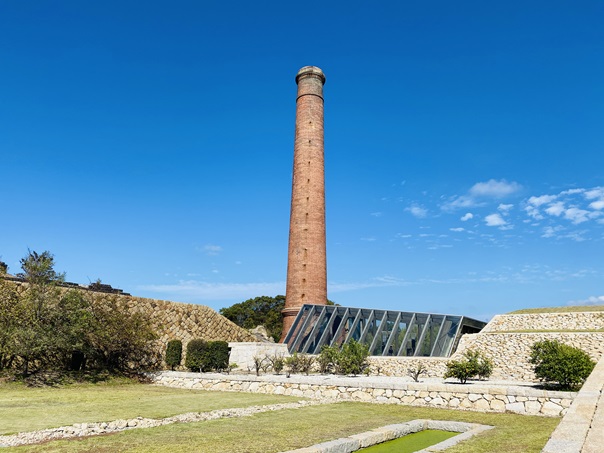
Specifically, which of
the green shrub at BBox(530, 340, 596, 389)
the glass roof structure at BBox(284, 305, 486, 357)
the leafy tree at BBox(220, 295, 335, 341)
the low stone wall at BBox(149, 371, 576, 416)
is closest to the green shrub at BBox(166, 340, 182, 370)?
the low stone wall at BBox(149, 371, 576, 416)

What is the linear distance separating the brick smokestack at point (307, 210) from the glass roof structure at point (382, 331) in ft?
12.2

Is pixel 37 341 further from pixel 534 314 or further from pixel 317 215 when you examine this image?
pixel 534 314

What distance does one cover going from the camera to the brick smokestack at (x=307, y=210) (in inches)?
1145

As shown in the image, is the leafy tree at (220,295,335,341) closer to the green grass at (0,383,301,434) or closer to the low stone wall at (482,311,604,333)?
the low stone wall at (482,311,604,333)

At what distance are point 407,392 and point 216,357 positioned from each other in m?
10.3

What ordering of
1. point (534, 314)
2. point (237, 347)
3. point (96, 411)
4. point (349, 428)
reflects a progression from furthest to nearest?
point (534, 314) → point (237, 347) → point (96, 411) → point (349, 428)

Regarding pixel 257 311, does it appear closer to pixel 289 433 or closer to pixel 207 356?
pixel 207 356

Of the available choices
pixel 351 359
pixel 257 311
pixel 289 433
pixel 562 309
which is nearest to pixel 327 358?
pixel 351 359

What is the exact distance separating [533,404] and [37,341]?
15681mm

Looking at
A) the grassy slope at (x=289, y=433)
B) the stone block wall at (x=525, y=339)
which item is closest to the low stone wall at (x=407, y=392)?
the grassy slope at (x=289, y=433)

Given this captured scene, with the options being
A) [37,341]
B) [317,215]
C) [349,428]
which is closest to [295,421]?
[349,428]

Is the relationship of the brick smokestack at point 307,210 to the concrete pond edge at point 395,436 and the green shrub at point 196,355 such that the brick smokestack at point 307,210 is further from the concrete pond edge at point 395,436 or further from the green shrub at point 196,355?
the concrete pond edge at point 395,436

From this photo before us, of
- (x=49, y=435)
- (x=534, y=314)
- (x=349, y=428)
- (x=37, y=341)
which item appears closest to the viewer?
(x=49, y=435)

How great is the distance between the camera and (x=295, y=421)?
30.6ft
